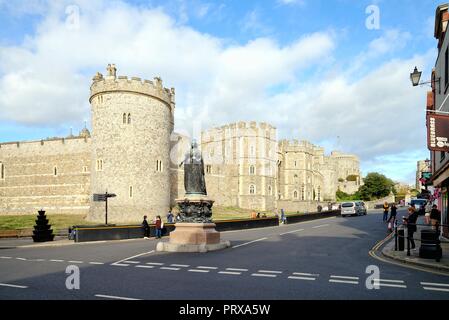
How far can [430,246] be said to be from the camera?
12.1 metres

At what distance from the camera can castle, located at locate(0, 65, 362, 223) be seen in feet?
121

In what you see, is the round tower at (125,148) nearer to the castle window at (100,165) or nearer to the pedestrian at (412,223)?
the castle window at (100,165)

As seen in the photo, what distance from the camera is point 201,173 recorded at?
16641 mm

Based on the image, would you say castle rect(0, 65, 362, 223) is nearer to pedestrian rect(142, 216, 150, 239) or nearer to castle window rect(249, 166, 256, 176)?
castle window rect(249, 166, 256, 176)

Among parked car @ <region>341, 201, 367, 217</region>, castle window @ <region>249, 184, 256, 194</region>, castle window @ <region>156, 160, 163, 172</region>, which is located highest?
castle window @ <region>156, 160, 163, 172</region>

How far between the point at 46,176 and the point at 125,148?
16.9 meters

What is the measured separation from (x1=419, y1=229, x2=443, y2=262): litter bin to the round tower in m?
27.8

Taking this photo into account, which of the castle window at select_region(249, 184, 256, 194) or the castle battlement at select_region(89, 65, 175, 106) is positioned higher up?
the castle battlement at select_region(89, 65, 175, 106)

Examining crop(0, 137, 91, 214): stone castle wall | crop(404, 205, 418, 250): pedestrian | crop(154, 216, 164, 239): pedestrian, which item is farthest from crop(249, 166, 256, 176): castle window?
crop(404, 205, 418, 250): pedestrian

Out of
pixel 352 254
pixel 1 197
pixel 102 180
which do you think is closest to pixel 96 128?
pixel 102 180

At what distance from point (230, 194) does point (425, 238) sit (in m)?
51.2

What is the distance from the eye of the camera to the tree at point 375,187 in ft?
305

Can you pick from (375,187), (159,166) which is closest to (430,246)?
(159,166)
